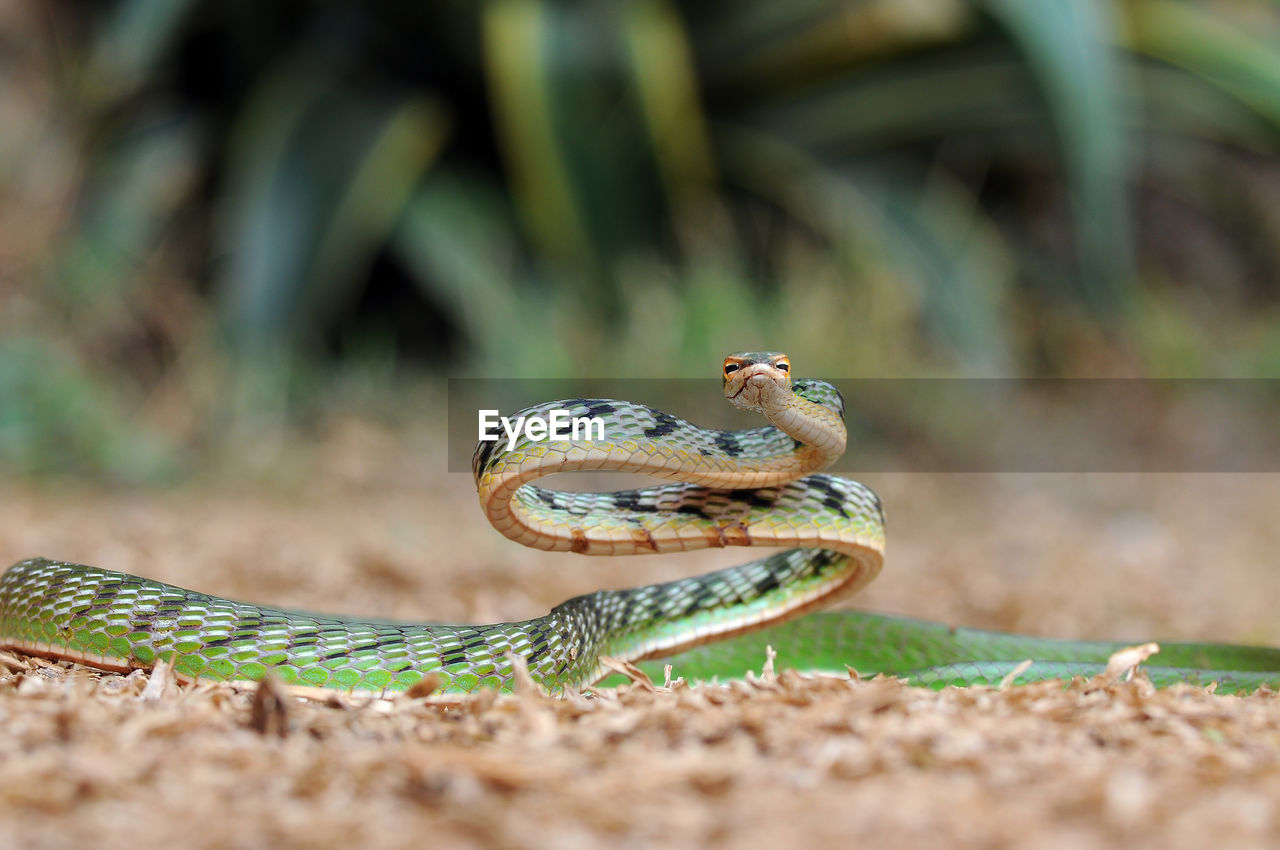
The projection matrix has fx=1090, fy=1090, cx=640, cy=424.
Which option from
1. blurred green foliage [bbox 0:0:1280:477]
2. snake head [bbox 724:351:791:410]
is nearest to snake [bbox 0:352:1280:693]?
snake head [bbox 724:351:791:410]

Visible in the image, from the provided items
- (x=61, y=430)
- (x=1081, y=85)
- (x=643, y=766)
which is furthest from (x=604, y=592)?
(x=1081, y=85)

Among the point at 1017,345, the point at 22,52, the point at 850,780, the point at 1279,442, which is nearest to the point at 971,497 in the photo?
the point at 1017,345

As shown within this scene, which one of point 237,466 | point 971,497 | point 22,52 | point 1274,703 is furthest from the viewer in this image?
point 22,52

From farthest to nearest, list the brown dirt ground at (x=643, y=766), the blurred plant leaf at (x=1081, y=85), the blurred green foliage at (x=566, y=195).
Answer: the blurred green foliage at (x=566, y=195) → the blurred plant leaf at (x=1081, y=85) → the brown dirt ground at (x=643, y=766)

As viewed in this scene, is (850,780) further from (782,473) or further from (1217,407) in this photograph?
(1217,407)

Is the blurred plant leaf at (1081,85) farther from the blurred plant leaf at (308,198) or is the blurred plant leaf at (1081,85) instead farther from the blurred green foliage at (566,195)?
the blurred plant leaf at (308,198)

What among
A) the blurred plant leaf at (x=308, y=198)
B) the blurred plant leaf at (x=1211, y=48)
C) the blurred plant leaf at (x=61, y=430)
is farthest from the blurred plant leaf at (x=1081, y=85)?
the blurred plant leaf at (x=61, y=430)

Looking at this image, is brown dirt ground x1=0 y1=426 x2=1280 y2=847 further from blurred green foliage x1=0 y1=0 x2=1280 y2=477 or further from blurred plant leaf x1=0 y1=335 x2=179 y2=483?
blurred green foliage x1=0 y1=0 x2=1280 y2=477

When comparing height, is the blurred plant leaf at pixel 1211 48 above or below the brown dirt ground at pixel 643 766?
above
